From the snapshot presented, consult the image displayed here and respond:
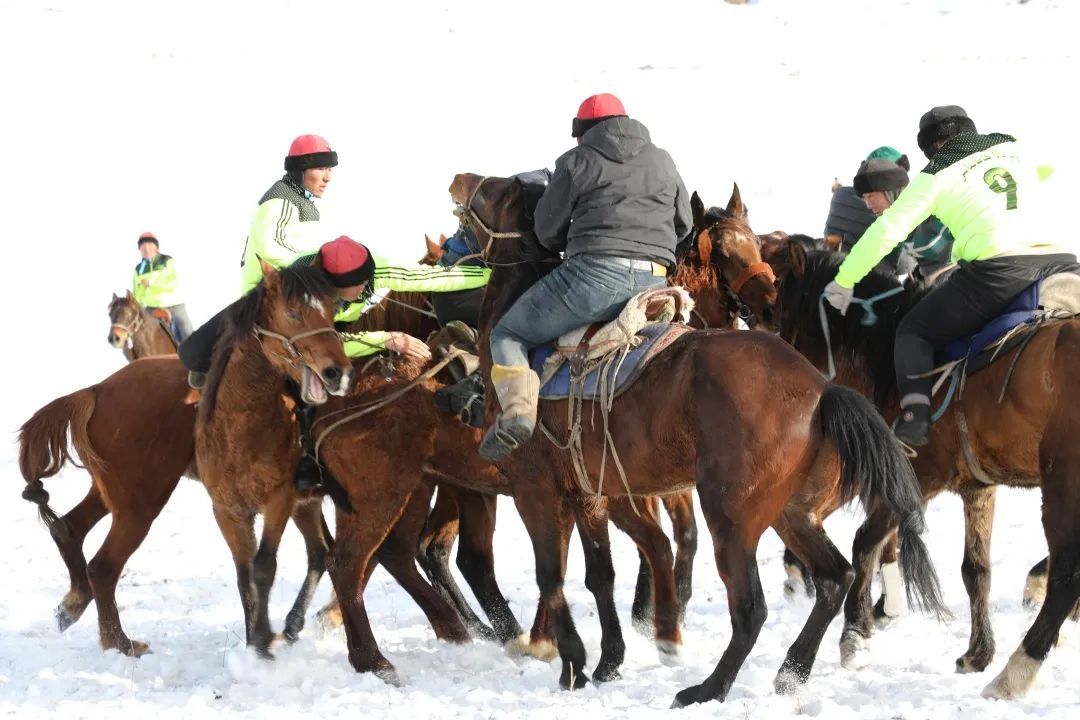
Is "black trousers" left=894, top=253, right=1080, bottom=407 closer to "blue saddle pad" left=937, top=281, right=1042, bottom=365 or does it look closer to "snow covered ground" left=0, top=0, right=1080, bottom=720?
"blue saddle pad" left=937, top=281, right=1042, bottom=365

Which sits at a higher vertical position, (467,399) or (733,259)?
(733,259)

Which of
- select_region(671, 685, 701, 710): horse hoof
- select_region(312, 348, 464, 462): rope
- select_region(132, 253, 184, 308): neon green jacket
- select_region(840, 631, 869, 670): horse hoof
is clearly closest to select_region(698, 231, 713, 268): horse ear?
select_region(312, 348, 464, 462): rope

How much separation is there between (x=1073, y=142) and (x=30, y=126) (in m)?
24.3

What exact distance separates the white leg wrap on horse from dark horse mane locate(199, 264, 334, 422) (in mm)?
3807

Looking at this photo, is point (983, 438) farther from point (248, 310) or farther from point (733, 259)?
point (248, 310)

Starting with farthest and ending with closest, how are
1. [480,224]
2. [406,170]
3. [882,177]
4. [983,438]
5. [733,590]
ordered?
[406,170] < [882,177] < [480,224] < [983,438] < [733,590]

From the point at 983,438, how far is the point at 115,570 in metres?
5.32

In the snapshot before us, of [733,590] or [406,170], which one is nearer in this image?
[733,590]

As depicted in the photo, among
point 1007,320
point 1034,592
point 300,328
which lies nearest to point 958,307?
point 1007,320

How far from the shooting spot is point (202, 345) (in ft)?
25.2

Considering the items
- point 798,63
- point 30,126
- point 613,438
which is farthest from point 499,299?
point 798,63

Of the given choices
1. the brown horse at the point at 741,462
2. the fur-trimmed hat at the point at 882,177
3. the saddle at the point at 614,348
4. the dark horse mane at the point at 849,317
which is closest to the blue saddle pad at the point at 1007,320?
the dark horse mane at the point at 849,317

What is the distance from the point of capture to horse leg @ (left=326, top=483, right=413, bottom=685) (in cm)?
731

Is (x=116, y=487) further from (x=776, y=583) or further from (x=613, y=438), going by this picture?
(x=776, y=583)
